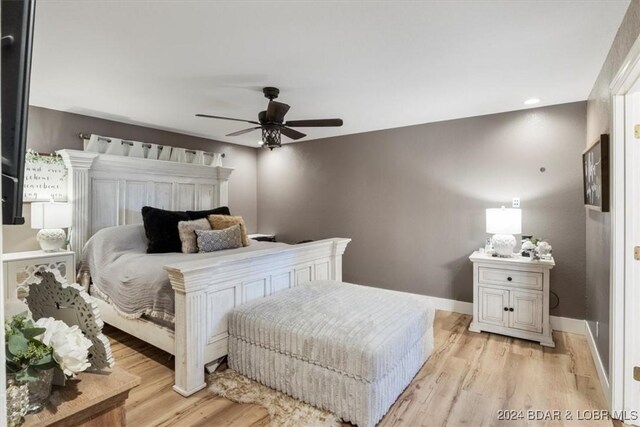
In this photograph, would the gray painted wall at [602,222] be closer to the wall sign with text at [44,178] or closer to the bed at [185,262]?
the bed at [185,262]

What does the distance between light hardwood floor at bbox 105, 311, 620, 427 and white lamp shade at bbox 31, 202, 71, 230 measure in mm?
1207

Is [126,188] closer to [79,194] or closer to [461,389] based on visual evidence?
[79,194]

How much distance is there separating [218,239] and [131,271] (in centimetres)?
95

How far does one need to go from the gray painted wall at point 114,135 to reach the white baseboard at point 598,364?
451 centimetres

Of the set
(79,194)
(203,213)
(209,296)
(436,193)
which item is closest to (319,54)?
(209,296)

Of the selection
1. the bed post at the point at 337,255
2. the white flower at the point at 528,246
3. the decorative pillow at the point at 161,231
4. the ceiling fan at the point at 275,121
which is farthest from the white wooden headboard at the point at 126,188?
the white flower at the point at 528,246

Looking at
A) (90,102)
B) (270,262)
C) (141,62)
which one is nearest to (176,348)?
(270,262)

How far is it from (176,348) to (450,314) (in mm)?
2918

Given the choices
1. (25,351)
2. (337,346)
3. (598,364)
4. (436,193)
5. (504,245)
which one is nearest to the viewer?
(25,351)

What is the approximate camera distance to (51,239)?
10.5ft

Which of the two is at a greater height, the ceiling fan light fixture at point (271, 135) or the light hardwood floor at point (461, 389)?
the ceiling fan light fixture at point (271, 135)

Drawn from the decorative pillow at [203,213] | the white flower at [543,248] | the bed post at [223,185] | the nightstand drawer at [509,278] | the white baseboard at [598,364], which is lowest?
the white baseboard at [598,364]

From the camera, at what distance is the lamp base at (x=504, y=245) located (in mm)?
3268

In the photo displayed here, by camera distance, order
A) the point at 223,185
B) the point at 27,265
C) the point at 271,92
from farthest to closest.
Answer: the point at 223,185 < the point at 27,265 < the point at 271,92
